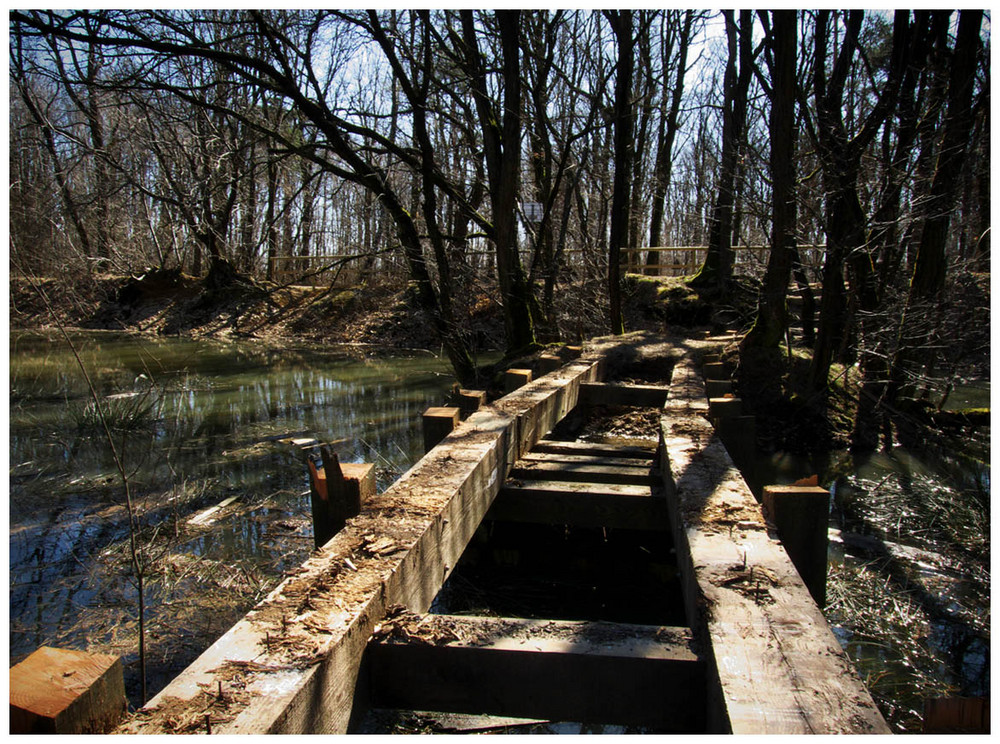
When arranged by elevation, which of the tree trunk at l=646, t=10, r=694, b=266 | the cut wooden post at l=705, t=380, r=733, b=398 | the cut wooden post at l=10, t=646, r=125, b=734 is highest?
the tree trunk at l=646, t=10, r=694, b=266

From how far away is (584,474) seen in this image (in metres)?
5.30

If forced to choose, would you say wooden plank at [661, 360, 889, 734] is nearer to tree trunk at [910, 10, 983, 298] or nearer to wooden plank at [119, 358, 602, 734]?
wooden plank at [119, 358, 602, 734]

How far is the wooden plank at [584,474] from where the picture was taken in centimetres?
526

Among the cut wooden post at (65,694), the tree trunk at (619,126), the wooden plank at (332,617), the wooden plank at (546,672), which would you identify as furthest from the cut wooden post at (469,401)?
the tree trunk at (619,126)

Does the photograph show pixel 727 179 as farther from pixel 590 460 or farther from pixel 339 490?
pixel 339 490

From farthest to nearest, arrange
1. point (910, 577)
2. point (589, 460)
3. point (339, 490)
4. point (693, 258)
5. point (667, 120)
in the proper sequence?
point (693, 258)
point (667, 120)
point (589, 460)
point (910, 577)
point (339, 490)

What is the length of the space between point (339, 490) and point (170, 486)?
16.7 ft

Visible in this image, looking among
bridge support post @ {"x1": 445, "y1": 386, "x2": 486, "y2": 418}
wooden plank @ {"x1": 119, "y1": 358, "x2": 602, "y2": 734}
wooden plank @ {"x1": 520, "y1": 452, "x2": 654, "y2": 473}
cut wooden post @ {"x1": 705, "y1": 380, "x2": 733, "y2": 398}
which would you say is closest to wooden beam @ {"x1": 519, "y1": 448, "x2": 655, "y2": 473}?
wooden plank @ {"x1": 520, "y1": 452, "x2": 654, "y2": 473}

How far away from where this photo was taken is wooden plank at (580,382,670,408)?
7176mm

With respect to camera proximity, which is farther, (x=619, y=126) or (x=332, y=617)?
(x=619, y=126)

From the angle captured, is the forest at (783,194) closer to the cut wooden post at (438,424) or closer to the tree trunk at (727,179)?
the tree trunk at (727,179)

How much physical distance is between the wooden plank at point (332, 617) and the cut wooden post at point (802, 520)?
1551 millimetres

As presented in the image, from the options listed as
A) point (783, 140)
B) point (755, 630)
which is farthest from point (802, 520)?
point (783, 140)

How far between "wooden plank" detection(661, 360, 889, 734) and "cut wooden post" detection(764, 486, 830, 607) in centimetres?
11
